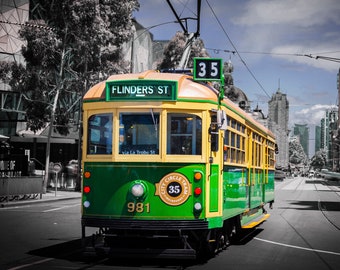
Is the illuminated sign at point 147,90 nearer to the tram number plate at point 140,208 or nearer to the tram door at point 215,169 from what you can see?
the tram door at point 215,169

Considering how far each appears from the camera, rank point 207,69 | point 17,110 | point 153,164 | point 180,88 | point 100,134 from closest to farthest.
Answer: point 153,164, point 180,88, point 100,134, point 207,69, point 17,110

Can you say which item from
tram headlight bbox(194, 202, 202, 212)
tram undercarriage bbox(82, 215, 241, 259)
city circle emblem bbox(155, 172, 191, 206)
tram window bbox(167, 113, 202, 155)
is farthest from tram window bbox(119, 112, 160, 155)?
tram undercarriage bbox(82, 215, 241, 259)

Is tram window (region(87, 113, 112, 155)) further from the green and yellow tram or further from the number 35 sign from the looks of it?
the number 35 sign

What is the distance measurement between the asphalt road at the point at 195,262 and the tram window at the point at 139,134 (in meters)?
1.85

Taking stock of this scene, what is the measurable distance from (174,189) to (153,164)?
51 centimetres

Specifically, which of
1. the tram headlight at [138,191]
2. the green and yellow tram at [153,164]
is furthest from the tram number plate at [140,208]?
the tram headlight at [138,191]

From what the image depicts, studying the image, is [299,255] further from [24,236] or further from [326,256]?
[24,236]

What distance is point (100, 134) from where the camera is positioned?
31.8 ft

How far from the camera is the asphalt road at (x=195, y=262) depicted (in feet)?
31.4

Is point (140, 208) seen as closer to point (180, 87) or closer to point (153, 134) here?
point (153, 134)

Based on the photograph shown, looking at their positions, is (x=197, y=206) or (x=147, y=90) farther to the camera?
(x=147, y=90)

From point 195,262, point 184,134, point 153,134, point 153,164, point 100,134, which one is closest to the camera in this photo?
point 153,164

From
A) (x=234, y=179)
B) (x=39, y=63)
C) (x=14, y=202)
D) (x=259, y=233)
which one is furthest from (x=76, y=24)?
(x=234, y=179)

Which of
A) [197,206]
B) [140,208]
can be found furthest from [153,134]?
[197,206]
